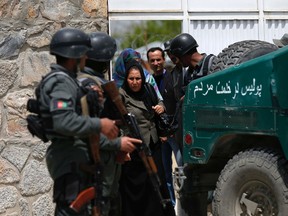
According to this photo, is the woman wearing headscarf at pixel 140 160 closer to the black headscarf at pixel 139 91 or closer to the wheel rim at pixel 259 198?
the black headscarf at pixel 139 91

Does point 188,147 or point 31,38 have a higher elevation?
point 31,38

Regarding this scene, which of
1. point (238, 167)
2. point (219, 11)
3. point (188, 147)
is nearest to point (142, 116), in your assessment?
point (188, 147)

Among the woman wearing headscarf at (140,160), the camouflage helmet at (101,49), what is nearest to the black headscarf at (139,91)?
the woman wearing headscarf at (140,160)

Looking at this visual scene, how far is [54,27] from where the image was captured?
786cm

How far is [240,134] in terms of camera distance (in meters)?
6.08

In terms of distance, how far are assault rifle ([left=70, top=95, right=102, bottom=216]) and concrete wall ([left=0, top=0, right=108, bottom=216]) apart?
2.80 metres

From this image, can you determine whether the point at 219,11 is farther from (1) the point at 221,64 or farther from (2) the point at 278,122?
(2) the point at 278,122

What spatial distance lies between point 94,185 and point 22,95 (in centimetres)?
294

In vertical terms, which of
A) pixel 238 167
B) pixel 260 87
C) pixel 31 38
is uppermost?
pixel 31 38

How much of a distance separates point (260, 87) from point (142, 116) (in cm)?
137

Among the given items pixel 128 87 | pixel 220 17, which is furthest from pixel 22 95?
pixel 220 17

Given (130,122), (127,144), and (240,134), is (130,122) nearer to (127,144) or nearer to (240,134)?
(127,144)

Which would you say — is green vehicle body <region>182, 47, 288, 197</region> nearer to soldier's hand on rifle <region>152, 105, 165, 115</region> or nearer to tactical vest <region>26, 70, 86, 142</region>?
soldier's hand on rifle <region>152, 105, 165, 115</region>

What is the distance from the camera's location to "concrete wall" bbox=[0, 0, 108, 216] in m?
7.72
